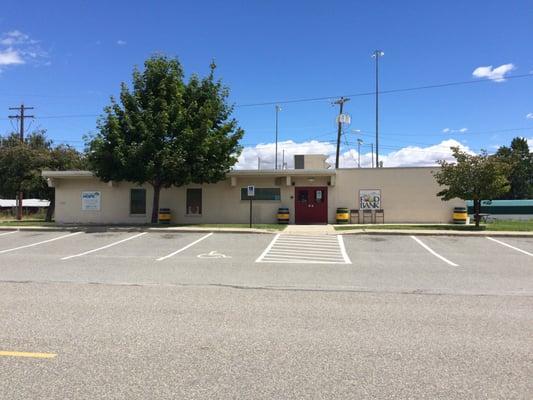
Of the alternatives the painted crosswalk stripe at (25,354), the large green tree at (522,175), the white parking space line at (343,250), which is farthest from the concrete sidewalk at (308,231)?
the large green tree at (522,175)

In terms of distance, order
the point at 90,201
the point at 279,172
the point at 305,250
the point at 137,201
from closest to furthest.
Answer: the point at 305,250
the point at 279,172
the point at 137,201
the point at 90,201

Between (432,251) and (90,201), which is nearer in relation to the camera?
(432,251)

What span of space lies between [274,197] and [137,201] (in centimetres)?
767

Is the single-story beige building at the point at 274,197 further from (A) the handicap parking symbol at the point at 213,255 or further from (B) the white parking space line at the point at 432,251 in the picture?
(A) the handicap parking symbol at the point at 213,255

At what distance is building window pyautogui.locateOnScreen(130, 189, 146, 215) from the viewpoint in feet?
88.2

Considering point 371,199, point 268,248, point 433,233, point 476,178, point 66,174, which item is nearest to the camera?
point 268,248

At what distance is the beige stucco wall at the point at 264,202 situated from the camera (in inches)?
1002

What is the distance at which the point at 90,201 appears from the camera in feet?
89.3

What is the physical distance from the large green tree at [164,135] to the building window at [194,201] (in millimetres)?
2587

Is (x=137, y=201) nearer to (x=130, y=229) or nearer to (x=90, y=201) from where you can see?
(x=90, y=201)

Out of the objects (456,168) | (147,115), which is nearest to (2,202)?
(147,115)

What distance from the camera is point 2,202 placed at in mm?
70312

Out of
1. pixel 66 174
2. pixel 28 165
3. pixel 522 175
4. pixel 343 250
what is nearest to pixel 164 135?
pixel 66 174

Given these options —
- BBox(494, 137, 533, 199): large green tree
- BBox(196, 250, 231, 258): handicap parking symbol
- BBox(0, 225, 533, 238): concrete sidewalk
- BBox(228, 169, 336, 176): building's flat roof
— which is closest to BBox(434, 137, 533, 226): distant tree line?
BBox(0, 225, 533, 238): concrete sidewalk
